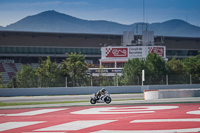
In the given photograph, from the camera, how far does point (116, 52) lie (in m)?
66.2

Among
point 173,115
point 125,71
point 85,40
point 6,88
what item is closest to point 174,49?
point 85,40

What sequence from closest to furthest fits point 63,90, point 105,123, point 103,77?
point 105,123
point 63,90
point 103,77

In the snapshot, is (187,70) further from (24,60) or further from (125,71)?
(24,60)

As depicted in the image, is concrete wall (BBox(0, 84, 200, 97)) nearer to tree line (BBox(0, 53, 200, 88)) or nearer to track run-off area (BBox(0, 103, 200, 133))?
tree line (BBox(0, 53, 200, 88))

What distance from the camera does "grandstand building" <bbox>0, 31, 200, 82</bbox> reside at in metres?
74.8

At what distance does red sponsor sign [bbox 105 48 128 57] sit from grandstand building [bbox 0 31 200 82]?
284 centimetres

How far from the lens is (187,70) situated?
52.0m

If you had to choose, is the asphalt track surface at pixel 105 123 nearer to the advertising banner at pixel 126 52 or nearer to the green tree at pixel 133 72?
the green tree at pixel 133 72

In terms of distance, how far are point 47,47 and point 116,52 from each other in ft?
63.7

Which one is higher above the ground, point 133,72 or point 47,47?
Result: point 47,47

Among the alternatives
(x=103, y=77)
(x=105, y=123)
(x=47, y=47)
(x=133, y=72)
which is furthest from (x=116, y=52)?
(x=105, y=123)

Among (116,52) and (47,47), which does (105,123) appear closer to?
(116,52)

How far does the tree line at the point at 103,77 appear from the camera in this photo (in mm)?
39594

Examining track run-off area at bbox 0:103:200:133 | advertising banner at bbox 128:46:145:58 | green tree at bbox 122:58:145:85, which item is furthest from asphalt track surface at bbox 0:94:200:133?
advertising banner at bbox 128:46:145:58
